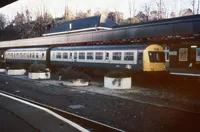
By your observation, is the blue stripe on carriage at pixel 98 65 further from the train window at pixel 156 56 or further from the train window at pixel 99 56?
the train window at pixel 156 56

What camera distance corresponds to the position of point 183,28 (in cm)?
2192

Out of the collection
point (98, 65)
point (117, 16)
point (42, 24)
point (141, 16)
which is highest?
point (117, 16)

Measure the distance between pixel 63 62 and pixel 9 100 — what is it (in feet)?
57.1

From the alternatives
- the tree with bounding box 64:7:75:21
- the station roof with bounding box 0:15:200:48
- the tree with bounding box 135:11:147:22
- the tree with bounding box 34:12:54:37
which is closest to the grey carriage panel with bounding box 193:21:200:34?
the station roof with bounding box 0:15:200:48

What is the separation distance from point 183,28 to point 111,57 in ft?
22.0

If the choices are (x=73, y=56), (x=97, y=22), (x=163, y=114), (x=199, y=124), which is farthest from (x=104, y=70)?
(x=97, y=22)

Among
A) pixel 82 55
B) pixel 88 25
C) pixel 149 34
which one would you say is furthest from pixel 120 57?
pixel 88 25

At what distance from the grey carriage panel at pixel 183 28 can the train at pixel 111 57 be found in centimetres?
215

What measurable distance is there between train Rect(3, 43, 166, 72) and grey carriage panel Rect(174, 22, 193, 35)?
2.15 meters

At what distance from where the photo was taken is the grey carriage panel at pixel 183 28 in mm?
21375

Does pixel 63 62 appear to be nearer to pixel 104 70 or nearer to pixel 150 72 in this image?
pixel 104 70

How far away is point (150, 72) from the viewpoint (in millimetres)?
20000

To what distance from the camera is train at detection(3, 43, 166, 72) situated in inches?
792

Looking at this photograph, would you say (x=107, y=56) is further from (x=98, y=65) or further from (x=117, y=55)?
(x=98, y=65)
